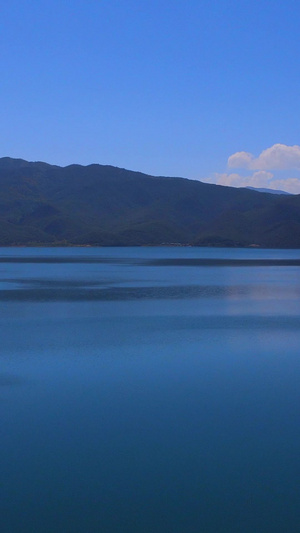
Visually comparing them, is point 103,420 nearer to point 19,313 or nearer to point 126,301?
point 19,313

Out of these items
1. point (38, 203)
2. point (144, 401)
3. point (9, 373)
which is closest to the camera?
point (144, 401)

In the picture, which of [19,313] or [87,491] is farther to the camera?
[19,313]

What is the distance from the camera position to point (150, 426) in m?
10.9

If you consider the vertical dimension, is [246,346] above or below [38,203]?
below

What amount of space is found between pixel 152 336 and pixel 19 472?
11.2m

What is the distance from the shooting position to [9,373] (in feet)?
47.6

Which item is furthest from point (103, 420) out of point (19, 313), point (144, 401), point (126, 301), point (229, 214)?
point (229, 214)

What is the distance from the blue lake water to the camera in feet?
→ 25.8

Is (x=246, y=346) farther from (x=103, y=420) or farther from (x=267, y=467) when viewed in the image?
(x=267, y=467)

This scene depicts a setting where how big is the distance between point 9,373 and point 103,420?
4.19m

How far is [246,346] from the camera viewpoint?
1820 centimetres

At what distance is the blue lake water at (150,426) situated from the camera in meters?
7.86

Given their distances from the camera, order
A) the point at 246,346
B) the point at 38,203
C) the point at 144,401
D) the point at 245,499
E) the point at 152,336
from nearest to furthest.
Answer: the point at 245,499 → the point at 144,401 → the point at 246,346 → the point at 152,336 → the point at 38,203

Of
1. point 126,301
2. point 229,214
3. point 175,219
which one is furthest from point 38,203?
point 126,301
